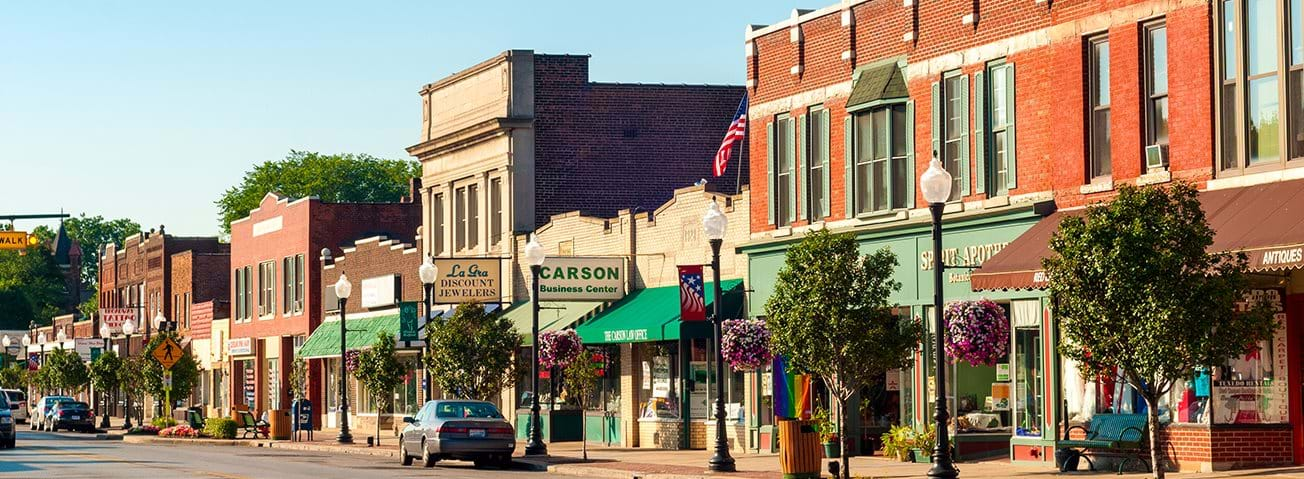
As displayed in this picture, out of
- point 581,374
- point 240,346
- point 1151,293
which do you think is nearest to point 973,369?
point 581,374

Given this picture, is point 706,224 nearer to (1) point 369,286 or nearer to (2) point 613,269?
(2) point 613,269

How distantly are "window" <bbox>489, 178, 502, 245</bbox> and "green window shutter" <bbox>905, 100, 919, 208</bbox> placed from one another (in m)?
20.1

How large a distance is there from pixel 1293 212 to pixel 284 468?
62.7 feet

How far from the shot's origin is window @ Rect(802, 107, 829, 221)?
36.3 m

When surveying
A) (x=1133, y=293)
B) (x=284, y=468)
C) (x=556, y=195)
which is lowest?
(x=284, y=468)

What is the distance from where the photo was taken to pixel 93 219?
189000mm

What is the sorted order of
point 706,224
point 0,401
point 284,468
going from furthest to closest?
point 0,401, point 284,468, point 706,224

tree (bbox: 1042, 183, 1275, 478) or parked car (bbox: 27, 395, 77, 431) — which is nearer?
tree (bbox: 1042, 183, 1275, 478)

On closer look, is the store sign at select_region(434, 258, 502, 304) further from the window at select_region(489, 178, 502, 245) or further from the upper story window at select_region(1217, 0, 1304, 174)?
the upper story window at select_region(1217, 0, 1304, 174)

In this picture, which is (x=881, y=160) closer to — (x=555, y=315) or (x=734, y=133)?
(x=734, y=133)

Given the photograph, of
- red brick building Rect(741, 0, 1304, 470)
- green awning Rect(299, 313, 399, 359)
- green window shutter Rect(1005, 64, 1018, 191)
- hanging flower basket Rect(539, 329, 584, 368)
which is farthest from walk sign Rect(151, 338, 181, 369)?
green window shutter Rect(1005, 64, 1018, 191)

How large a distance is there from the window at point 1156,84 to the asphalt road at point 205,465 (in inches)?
474

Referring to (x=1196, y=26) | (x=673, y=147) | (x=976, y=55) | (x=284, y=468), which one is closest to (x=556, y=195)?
(x=673, y=147)

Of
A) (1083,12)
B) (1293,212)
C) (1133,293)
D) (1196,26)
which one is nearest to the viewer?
(1133,293)
